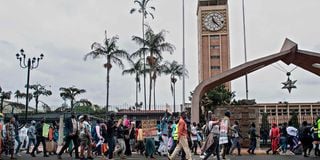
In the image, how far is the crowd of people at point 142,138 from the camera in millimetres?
14422

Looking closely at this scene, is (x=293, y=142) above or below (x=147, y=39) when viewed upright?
below

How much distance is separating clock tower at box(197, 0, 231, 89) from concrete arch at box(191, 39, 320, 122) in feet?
178

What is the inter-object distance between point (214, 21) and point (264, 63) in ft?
185

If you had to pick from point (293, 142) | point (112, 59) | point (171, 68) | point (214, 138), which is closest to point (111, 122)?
point (214, 138)

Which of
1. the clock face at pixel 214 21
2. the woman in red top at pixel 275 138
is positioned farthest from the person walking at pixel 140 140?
the clock face at pixel 214 21

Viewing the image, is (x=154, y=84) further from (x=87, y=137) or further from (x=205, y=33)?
(x=205, y=33)

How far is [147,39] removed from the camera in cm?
4306

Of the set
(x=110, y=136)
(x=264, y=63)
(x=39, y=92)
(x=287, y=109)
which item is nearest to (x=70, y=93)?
(x=39, y=92)

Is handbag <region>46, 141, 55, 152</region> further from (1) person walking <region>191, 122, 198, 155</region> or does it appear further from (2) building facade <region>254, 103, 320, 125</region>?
(2) building facade <region>254, 103, 320, 125</region>

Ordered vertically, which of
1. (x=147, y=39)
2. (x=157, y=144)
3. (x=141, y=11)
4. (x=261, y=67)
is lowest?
(x=157, y=144)

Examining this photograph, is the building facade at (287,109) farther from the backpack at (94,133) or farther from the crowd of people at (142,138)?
the backpack at (94,133)

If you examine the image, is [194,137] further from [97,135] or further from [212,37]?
[212,37]

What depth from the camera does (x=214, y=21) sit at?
82.3 metres

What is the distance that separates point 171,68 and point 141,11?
824 cm
